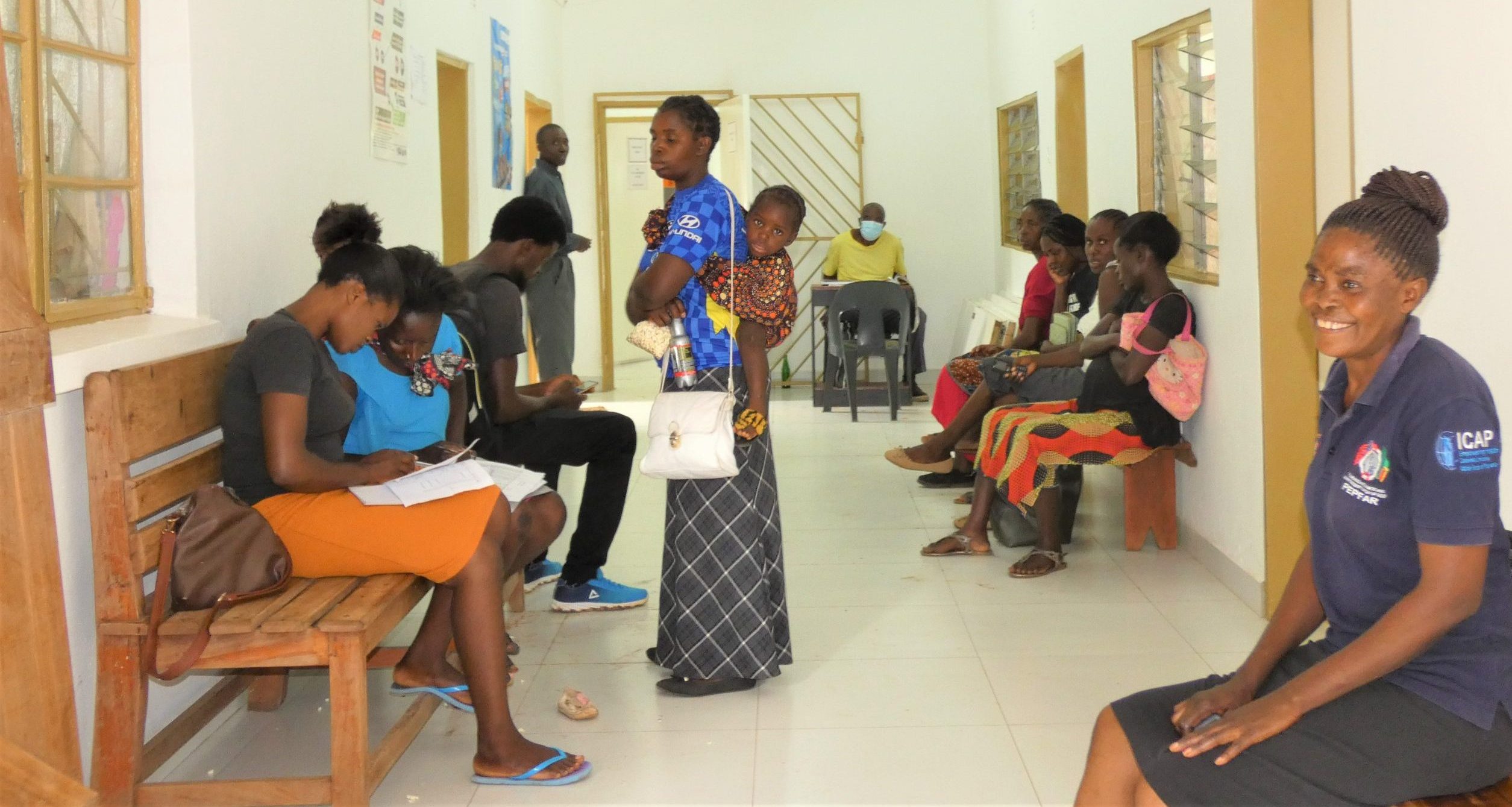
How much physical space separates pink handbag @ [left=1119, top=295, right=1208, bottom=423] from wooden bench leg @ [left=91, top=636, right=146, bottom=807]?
10.3 feet

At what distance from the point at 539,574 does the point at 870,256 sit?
5.05 m

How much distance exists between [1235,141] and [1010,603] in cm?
155

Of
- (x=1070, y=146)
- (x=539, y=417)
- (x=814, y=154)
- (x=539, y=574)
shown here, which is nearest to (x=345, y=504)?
(x=539, y=417)

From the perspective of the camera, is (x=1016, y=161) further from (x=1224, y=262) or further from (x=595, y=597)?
(x=595, y=597)

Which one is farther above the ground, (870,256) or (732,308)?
(870,256)

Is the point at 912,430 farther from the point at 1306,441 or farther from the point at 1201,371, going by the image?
the point at 1306,441

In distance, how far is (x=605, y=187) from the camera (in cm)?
988

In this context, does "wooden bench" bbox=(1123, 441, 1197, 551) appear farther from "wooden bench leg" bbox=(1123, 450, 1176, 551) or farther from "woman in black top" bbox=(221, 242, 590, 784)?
"woman in black top" bbox=(221, 242, 590, 784)

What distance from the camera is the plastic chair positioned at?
8016mm

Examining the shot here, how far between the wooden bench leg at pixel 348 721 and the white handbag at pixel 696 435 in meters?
0.83

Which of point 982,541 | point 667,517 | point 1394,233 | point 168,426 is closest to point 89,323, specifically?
point 168,426

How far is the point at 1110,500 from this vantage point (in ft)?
18.2

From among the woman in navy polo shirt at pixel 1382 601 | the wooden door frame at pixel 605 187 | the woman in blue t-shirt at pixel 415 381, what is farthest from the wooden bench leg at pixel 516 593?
the wooden door frame at pixel 605 187

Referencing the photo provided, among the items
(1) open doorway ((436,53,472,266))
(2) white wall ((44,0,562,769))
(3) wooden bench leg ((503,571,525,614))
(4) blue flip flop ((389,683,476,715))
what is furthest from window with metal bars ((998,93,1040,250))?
(4) blue flip flop ((389,683,476,715))
